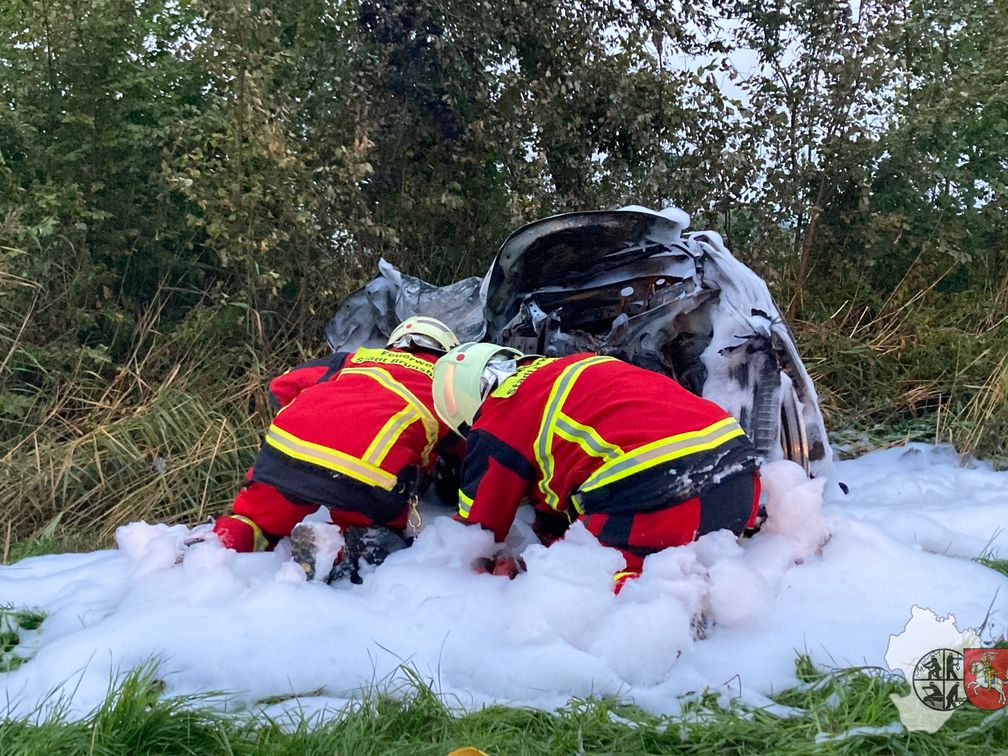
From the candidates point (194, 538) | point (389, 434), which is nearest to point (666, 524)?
point (389, 434)

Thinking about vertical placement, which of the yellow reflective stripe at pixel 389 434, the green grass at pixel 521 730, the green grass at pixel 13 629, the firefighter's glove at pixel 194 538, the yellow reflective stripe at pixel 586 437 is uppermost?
the yellow reflective stripe at pixel 586 437

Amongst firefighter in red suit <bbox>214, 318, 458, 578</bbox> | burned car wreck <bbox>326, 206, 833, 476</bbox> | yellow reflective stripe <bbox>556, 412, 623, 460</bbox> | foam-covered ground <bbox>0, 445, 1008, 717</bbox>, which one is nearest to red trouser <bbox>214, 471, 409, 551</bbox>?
firefighter in red suit <bbox>214, 318, 458, 578</bbox>

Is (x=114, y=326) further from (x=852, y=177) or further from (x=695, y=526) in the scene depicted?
(x=852, y=177)

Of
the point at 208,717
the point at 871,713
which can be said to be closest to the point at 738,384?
the point at 871,713

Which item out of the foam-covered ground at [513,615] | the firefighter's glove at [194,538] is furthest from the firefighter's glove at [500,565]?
the firefighter's glove at [194,538]

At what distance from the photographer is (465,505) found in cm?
266

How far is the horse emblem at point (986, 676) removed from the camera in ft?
5.82

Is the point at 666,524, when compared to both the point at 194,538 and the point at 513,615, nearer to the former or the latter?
the point at 513,615

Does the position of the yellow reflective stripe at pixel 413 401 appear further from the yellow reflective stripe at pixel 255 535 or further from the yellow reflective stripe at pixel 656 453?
the yellow reflective stripe at pixel 656 453

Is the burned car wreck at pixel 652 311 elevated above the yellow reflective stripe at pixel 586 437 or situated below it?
above

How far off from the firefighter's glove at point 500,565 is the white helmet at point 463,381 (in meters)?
0.43

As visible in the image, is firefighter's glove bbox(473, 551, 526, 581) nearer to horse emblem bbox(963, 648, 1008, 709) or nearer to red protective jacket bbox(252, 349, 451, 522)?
red protective jacket bbox(252, 349, 451, 522)

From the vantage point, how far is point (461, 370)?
9.05 feet

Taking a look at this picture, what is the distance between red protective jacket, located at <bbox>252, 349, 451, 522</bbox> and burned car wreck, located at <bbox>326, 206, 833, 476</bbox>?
2.50ft
